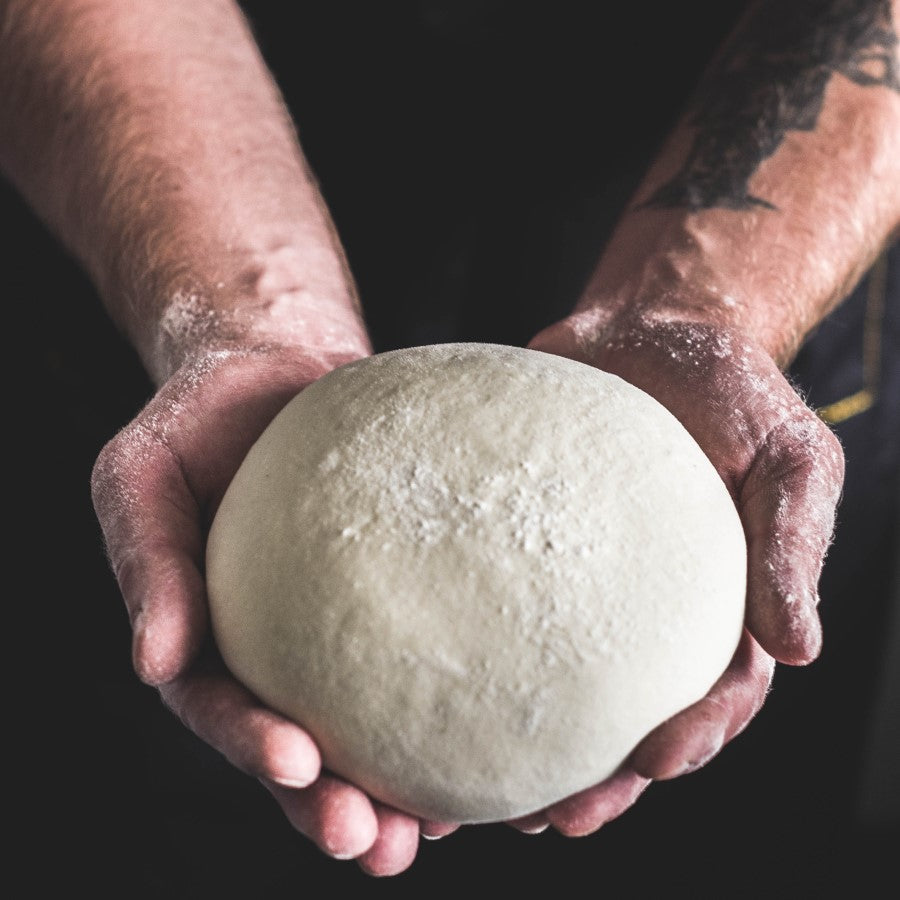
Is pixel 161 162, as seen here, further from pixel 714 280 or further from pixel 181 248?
pixel 714 280

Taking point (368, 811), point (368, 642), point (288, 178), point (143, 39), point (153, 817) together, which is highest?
point (143, 39)

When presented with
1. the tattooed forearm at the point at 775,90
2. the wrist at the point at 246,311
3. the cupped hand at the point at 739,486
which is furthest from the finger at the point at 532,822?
the tattooed forearm at the point at 775,90

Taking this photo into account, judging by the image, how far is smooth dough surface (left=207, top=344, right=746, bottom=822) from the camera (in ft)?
2.48

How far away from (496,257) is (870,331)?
1.91ft

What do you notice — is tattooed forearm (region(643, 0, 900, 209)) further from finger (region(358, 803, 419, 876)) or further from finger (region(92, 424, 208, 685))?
finger (region(358, 803, 419, 876))

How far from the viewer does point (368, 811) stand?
2.57ft

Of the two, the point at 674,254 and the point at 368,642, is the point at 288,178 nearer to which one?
the point at 674,254

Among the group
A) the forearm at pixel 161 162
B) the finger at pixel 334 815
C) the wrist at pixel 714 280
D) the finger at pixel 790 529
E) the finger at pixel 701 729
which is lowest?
the finger at pixel 334 815

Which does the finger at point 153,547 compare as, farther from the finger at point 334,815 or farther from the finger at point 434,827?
the finger at point 434,827

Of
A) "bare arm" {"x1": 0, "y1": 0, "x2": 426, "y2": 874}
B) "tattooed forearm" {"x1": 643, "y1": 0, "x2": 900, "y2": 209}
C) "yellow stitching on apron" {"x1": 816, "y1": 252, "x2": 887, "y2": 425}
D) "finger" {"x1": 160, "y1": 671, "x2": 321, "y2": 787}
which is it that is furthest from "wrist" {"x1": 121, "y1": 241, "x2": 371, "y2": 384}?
"yellow stitching on apron" {"x1": 816, "y1": 252, "x2": 887, "y2": 425}

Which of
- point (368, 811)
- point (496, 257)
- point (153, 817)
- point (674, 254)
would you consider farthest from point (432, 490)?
point (153, 817)

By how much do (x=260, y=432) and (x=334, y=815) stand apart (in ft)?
1.35

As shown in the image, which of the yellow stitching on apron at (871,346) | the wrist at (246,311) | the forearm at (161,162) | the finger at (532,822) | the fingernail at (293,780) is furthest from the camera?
the yellow stitching on apron at (871,346)

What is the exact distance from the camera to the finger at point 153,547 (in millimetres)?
804
